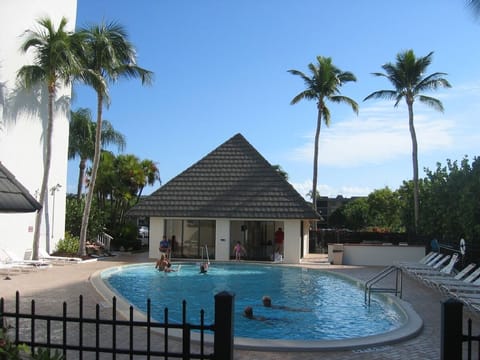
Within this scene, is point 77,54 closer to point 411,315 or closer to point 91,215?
point 91,215

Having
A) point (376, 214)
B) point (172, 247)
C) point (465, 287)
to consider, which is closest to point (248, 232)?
point (172, 247)

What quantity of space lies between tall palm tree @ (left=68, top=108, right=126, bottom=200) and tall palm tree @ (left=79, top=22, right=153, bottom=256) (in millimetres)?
13546

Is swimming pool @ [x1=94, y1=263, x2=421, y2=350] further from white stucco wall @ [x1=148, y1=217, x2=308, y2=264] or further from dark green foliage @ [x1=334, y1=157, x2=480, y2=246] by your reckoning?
dark green foliage @ [x1=334, y1=157, x2=480, y2=246]

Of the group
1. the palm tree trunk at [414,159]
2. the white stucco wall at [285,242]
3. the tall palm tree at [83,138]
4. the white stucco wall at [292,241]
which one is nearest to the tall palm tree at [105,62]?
the white stucco wall at [285,242]

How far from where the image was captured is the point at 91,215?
2919 centimetres

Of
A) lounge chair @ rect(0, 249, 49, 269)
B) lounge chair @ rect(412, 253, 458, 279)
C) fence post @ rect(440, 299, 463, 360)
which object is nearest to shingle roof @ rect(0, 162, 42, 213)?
fence post @ rect(440, 299, 463, 360)

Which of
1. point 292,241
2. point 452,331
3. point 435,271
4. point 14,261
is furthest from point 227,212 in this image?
point 452,331

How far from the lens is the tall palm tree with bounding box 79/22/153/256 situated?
950 inches

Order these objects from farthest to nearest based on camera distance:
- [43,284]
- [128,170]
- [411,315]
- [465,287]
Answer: [128,170], [43,284], [465,287], [411,315]

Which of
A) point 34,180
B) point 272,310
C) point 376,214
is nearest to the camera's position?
point 272,310

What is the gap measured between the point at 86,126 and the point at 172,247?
15835 mm

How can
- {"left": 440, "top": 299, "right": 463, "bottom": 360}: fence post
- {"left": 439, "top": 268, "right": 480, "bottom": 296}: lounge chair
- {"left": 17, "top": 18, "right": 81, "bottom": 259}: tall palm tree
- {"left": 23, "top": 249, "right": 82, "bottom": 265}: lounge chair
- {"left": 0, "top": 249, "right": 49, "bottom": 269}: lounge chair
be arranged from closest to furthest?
{"left": 440, "top": 299, "right": 463, "bottom": 360}: fence post < {"left": 439, "top": 268, "right": 480, "bottom": 296}: lounge chair < {"left": 0, "top": 249, "right": 49, "bottom": 269}: lounge chair < {"left": 17, "top": 18, "right": 81, "bottom": 259}: tall palm tree < {"left": 23, "top": 249, "right": 82, "bottom": 265}: lounge chair

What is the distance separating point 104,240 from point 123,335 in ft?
74.1

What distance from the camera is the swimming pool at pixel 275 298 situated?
39.8ft
